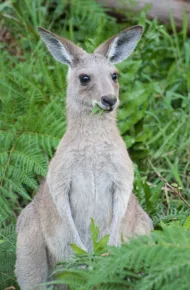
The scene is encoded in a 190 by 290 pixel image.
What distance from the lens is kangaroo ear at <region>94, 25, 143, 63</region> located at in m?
5.78

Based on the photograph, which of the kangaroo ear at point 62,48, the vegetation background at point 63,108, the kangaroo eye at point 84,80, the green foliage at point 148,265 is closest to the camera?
the green foliage at point 148,265

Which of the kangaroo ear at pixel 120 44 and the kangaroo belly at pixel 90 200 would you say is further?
the kangaroo ear at pixel 120 44

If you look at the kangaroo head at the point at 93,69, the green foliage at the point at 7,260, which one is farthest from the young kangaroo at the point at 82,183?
the green foliage at the point at 7,260

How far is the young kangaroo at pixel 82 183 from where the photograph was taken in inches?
209

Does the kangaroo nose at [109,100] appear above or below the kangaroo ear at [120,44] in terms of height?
below

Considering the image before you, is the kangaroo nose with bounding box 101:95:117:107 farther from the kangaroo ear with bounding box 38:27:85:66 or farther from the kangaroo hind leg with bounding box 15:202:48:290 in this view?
the kangaroo hind leg with bounding box 15:202:48:290

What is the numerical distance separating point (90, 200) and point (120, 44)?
1.30 meters

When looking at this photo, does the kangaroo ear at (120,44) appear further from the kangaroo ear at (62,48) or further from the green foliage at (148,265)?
the green foliage at (148,265)

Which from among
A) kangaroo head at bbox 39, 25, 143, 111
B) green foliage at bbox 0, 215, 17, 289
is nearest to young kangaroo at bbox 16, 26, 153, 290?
kangaroo head at bbox 39, 25, 143, 111

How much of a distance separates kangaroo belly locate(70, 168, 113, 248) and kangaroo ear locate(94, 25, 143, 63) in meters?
1.01

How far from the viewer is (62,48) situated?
18.9 feet

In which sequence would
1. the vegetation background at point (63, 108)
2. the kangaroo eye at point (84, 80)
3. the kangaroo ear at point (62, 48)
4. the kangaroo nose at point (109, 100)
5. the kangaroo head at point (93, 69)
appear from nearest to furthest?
the kangaroo nose at point (109, 100)
the kangaroo head at point (93, 69)
the kangaroo eye at point (84, 80)
the kangaroo ear at point (62, 48)
the vegetation background at point (63, 108)

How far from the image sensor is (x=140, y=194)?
21.6ft

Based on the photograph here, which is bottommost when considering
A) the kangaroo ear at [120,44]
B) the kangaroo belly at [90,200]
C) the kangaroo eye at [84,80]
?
the kangaroo belly at [90,200]
